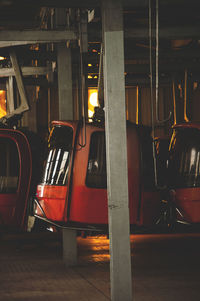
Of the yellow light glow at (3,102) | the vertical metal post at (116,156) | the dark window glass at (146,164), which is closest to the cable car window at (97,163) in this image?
the dark window glass at (146,164)

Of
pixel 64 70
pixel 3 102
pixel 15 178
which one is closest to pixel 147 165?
pixel 64 70

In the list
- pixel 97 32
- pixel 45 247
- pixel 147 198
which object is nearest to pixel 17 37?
pixel 97 32

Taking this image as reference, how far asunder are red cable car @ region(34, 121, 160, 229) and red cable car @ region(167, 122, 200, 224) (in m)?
0.41

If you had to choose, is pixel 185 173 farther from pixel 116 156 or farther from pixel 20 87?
pixel 20 87

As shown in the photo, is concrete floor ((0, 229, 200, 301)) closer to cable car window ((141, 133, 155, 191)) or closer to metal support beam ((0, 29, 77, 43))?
cable car window ((141, 133, 155, 191))

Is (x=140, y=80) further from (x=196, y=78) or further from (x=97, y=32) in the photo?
(x=97, y=32)

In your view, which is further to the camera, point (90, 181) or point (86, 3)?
point (90, 181)

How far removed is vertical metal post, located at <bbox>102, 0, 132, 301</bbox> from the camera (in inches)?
302

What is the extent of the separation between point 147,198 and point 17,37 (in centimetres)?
388

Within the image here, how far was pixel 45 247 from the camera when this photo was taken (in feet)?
52.2

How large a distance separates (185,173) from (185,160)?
0.27 m

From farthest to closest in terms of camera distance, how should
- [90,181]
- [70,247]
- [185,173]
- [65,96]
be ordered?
[65,96] < [70,247] < [185,173] < [90,181]

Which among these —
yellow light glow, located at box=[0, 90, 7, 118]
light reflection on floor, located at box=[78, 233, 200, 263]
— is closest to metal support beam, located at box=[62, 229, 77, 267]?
light reflection on floor, located at box=[78, 233, 200, 263]

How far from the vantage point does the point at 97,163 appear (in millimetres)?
11148
